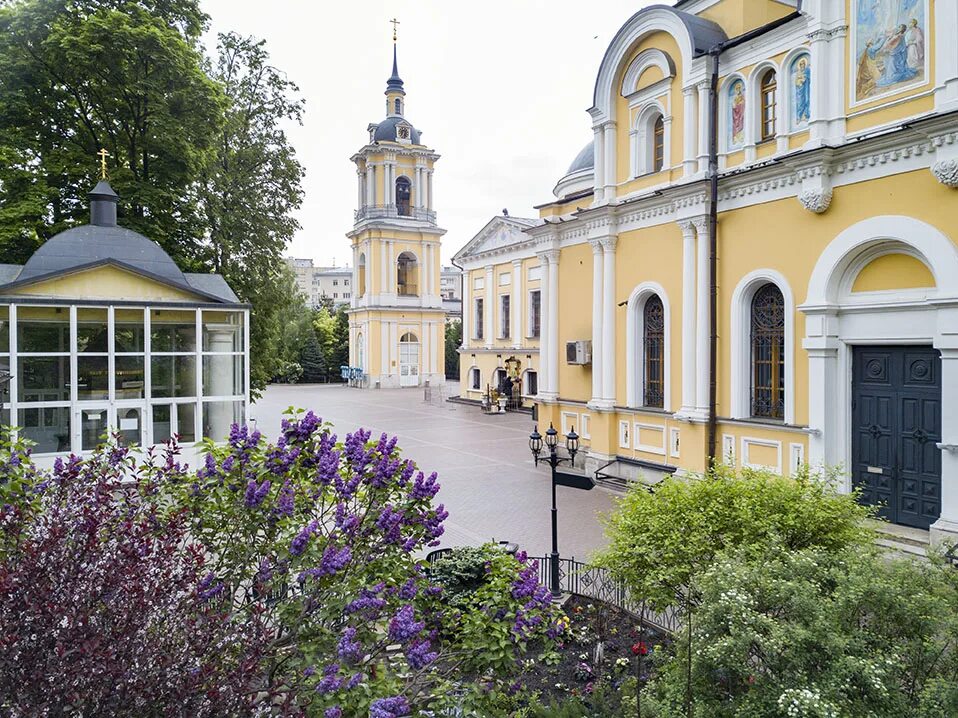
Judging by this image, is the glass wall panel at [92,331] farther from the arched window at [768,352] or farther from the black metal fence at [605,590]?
the arched window at [768,352]

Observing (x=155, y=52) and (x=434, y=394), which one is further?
(x=434, y=394)

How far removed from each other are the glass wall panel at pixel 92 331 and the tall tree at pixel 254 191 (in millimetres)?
6885

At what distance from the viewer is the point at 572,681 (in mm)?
6914

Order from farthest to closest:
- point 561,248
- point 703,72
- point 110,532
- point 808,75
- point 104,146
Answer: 1. point 561,248
2. point 104,146
3. point 703,72
4. point 808,75
5. point 110,532

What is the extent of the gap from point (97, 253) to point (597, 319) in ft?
37.3

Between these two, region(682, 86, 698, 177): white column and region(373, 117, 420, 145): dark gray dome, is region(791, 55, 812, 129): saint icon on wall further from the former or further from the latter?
region(373, 117, 420, 145): dark gray dome

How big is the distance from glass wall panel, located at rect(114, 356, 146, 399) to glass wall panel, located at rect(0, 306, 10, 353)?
1840mm

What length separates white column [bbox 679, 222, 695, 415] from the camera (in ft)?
47.4

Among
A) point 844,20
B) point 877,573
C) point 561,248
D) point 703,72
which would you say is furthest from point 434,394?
point 877,573

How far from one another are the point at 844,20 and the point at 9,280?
15976 millimetres

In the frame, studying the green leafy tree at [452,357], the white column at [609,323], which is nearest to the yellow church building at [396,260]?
the green leafy tree at [452,357]

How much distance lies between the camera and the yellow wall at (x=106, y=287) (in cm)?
1253

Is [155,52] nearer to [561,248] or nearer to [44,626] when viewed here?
[561,248]

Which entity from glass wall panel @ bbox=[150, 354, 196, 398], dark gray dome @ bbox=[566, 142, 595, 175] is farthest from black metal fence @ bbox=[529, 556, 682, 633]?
dark gray dome @ bbox=[566, 142, 595, 175]
